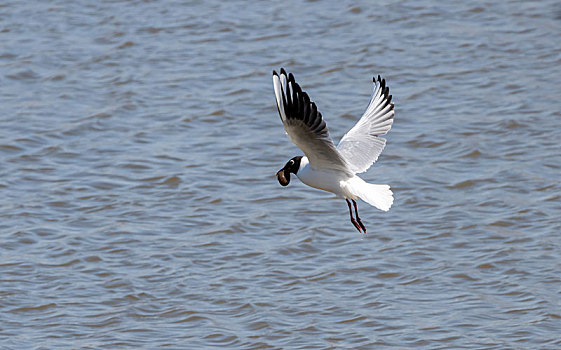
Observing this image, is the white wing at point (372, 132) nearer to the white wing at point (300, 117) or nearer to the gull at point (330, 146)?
Result: the gull at point (330, 146)

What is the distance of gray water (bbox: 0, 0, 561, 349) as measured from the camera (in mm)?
6949

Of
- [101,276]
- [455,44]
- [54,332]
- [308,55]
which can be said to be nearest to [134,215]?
[101,276]

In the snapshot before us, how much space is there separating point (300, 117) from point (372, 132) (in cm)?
153

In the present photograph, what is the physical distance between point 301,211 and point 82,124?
2.60 meters

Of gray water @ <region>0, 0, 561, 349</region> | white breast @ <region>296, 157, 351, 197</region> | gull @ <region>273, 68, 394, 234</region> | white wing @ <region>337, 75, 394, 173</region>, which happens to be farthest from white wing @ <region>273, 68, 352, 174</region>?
gray water @ <region>0, 0, 561, 349</region>

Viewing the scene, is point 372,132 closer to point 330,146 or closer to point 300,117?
point 330,146

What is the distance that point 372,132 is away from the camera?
6539 millimetres

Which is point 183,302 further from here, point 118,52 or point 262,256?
point 118,52

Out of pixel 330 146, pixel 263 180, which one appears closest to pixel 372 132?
pixel 330 146

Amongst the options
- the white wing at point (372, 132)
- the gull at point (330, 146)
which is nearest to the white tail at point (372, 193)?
the gull at point (330, 146)

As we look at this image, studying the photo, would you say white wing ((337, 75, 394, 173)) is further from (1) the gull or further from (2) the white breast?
(2) the white breast

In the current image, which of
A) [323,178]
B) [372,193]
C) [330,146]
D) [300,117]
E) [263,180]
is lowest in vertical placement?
[263,180]

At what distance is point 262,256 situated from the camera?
7.72m

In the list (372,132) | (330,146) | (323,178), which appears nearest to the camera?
(330,146)
